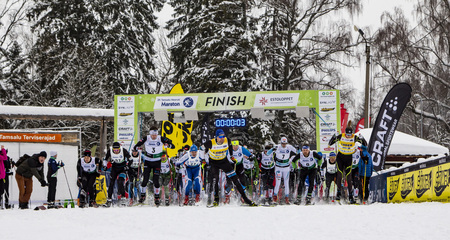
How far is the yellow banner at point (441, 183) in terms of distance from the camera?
1144 cm

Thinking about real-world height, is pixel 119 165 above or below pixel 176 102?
below

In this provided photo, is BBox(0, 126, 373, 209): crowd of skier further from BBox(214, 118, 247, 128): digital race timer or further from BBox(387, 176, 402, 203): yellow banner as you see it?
BBox(214, 118, 247, 128): digital race timer

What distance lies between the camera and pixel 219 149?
42.0ft

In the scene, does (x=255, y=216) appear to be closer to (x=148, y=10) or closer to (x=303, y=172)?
(x=303, y=172)

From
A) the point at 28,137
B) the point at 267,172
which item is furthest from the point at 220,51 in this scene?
the point at 267,172

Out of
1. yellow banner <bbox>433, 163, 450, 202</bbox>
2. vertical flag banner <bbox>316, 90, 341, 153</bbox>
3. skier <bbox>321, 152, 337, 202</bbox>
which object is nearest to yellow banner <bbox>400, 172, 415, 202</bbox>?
yellow banner <bbox>433, 163, 450, 202</bbox>

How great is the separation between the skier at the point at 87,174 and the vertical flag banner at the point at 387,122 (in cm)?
861

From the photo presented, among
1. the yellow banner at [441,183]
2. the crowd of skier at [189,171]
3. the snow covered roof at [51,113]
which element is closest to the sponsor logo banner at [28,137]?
the snow covered roof at [51,113]

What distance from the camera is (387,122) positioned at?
1817cm

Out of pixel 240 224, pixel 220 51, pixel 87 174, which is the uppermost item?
pixel 220 51

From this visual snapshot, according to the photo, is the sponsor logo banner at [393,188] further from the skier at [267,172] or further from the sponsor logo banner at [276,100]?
the sponsor logo banner at [276,100]

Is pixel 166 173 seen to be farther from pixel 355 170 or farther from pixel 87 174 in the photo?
pixel 355 170

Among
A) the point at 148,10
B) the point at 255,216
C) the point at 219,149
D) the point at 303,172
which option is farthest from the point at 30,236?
the point at 148,10

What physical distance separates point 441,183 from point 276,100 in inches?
354
